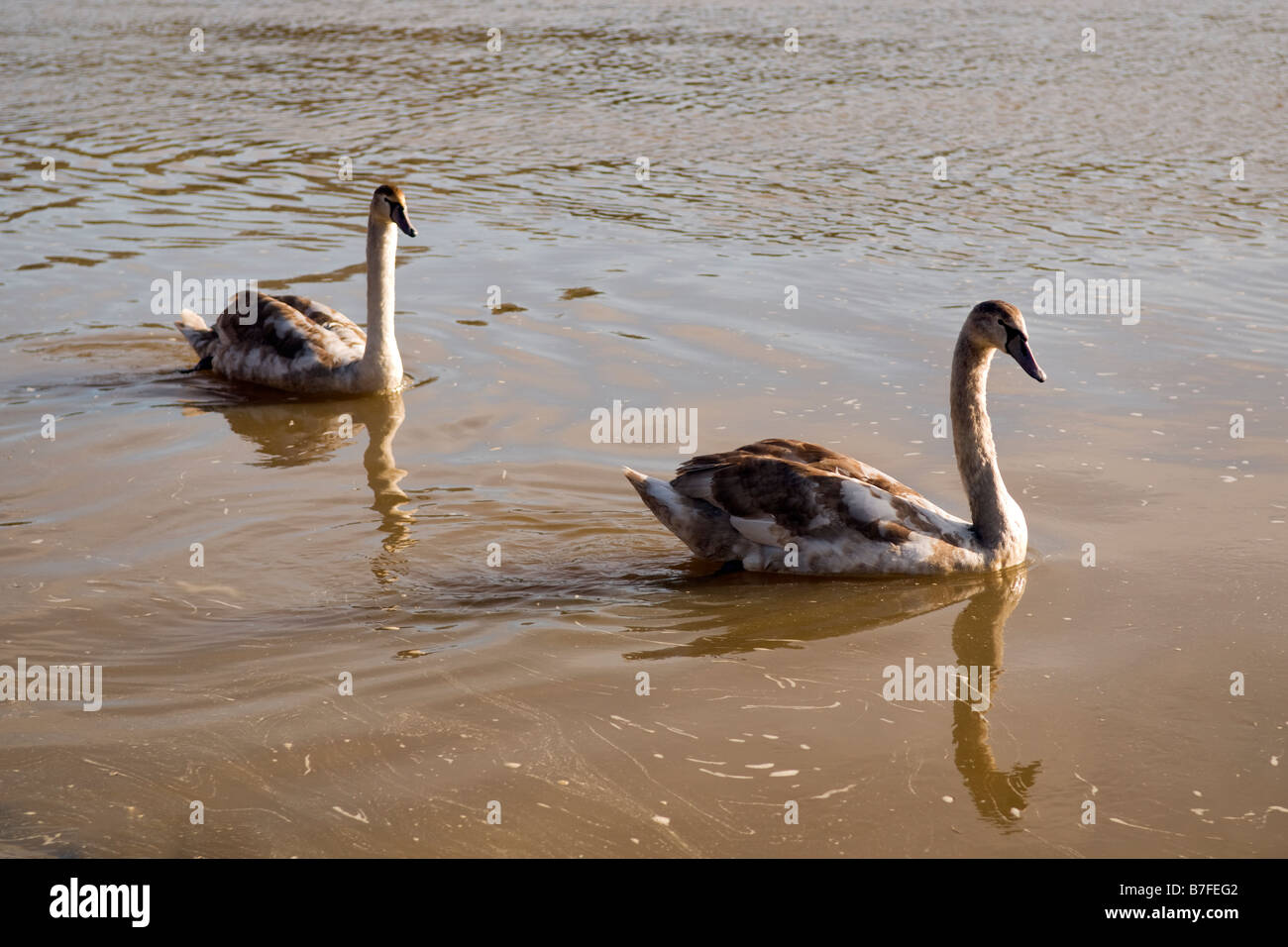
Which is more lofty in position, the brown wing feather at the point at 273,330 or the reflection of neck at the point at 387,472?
the brown wing feather at the point at 273,330

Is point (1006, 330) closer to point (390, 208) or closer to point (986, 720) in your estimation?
point (986, 720)

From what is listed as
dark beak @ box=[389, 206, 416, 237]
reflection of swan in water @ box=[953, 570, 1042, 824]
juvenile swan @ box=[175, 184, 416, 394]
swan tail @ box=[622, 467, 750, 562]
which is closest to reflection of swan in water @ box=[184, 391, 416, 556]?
juvenile swan @ box=[175, 184, 416, 394]

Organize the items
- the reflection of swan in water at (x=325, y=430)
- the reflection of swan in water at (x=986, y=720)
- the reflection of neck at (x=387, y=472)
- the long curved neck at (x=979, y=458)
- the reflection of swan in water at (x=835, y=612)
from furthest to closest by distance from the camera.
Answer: the reflection of swan in water at (x=325, y=430)
the reflection of neck at (x=387, y=472)
the long curved neck at (x=979, y=458)
the reflection of swan in water at (x=835, y=612)
the reflection of swan in water at (x=986, y=720)

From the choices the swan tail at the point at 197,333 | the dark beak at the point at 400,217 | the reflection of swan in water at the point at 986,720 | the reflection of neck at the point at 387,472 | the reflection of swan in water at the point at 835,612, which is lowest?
the reflection of swan in water at the point at 986,720

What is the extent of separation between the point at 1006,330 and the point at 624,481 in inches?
100

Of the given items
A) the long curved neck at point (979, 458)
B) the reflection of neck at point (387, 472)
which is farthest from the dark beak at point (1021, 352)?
the reflection of neck at point (387, 472)

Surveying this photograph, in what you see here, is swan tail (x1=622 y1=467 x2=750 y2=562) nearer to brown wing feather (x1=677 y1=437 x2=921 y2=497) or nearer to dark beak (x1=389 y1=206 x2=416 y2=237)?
brown wing feather (x1=677 y1=437 x2=921 y2=497)

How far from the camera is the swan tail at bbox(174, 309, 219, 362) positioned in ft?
40.5

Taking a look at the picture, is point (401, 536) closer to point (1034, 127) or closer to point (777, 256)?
point (777, 256)

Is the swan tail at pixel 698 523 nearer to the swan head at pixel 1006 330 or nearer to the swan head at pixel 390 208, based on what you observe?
the swan head at pixel 1006 330

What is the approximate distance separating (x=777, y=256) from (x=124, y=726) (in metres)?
9.54

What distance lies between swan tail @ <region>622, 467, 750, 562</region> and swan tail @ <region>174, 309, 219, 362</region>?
17.7 feet

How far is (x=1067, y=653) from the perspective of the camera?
23.8 ft

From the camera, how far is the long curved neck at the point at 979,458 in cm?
820
